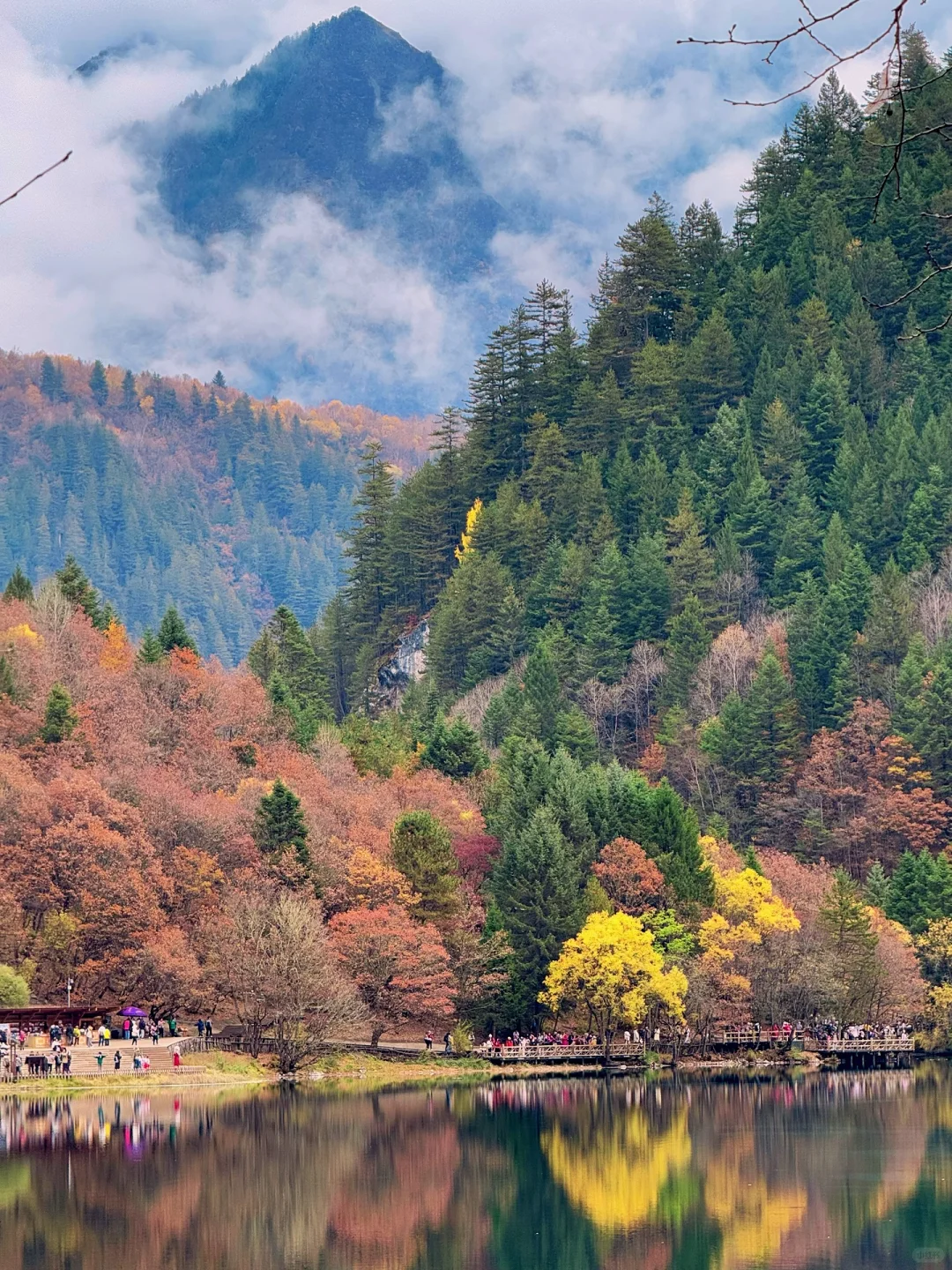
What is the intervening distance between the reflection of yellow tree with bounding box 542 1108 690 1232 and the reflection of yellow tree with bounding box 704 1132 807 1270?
4.98 ft

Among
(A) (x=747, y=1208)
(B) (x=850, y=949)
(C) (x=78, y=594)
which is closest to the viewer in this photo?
(A) (x=747, y=1208)

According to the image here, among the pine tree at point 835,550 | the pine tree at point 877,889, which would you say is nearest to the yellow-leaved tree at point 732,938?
the pine tree at point 877,889

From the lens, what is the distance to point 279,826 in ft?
290

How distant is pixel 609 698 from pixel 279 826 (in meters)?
63.7

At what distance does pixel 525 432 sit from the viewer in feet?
586

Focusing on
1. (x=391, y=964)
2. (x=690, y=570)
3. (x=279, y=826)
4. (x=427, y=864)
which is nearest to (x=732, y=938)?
(x=427, y=864)

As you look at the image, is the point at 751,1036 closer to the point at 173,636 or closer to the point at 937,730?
the point at 937,730

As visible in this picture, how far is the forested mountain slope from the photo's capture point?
5148 inches

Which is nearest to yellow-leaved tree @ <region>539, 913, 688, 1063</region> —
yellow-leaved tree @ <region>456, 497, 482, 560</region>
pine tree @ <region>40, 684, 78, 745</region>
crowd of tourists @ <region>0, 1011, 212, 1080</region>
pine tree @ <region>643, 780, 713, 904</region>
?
pine tree @ <region>643, 780, 713, 904</region>

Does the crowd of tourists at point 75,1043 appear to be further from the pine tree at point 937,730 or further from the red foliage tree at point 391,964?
the pine tree at point 937,730

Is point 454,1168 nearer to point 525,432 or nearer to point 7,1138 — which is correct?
point 7,1138

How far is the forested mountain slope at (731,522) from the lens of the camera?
131m

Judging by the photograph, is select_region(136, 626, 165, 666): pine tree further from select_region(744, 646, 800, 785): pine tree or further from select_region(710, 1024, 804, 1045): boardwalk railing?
select_region(744, 646, 800, 785): pine tree

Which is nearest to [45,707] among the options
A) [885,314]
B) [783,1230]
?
[783,1230]
